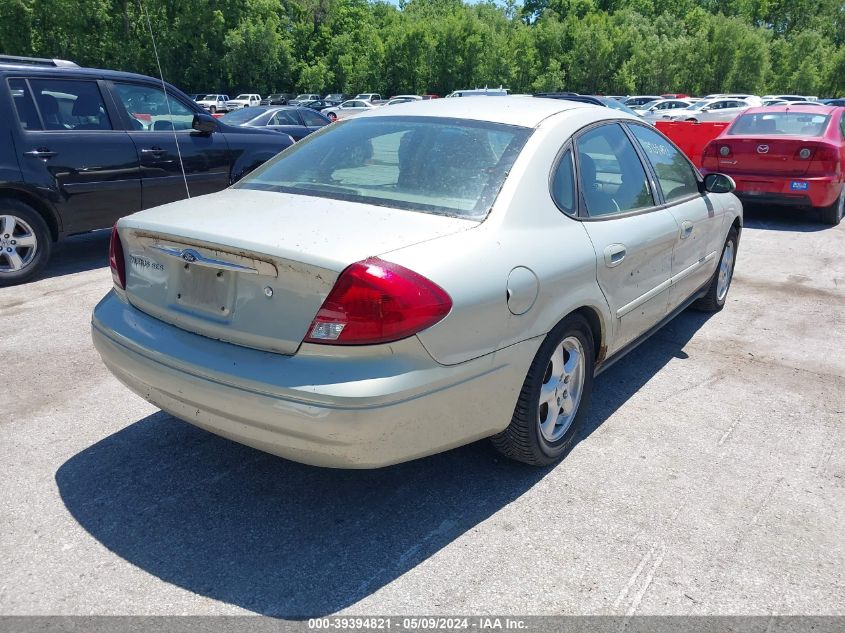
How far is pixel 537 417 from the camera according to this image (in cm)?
315

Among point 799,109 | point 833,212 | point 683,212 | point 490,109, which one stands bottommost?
point 833,212

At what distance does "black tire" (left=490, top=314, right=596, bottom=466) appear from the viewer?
306 cm

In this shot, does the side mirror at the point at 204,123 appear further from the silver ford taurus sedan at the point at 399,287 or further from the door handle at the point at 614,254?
the door handle at the point at 614,254

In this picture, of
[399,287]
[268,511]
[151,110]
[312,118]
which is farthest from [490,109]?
[312,118]

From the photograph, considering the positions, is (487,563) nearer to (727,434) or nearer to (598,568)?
(598,568)

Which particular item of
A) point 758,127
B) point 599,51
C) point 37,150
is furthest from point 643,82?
point 37,150

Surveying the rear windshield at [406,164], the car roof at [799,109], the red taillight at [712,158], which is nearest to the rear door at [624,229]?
the rear windshield at [406,164]

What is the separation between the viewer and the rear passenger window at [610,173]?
11.7 ft

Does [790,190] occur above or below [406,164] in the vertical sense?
below

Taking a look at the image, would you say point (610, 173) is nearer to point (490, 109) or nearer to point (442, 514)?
point (490, 109)

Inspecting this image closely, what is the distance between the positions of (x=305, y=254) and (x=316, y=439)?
0.65 m

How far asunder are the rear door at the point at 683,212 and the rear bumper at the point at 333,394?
1.90m

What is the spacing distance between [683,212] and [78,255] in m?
5.94

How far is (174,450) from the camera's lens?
3.50 m
